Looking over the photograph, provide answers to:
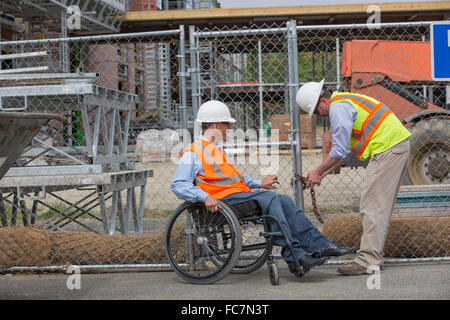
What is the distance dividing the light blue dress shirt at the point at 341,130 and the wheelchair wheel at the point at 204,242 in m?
0.99

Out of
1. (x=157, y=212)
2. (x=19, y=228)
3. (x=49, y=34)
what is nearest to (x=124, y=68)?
(x=49, y=34)

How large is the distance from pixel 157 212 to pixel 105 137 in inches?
109

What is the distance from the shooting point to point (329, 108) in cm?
540

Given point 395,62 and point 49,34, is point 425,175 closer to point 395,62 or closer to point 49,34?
point 395,62

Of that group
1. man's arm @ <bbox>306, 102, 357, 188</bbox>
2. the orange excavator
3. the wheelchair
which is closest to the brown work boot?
the wheelchair

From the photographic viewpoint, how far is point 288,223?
17.1 feet

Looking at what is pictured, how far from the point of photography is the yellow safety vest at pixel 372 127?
5285mm

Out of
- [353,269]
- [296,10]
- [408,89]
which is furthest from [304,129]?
[353,269]

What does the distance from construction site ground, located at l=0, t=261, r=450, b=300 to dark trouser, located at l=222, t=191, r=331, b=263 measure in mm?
280

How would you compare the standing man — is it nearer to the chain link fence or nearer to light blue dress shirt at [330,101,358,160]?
light blue dress shirt at [330,101,358,160]

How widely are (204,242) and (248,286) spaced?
0.49 metres

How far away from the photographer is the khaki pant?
5238 mm
